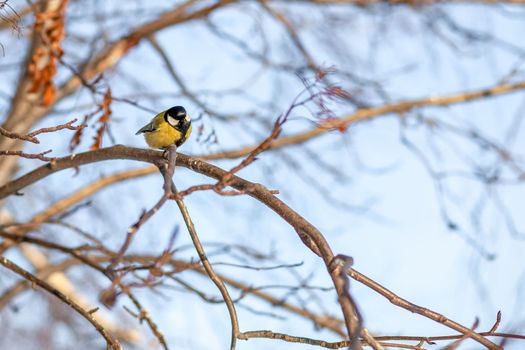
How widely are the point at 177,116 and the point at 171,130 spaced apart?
5cm

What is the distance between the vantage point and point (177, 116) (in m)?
2.48

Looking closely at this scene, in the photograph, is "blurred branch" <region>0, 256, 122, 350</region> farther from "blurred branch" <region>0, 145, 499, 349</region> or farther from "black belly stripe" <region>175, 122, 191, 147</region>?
"black belly stripe" <region>175, 122, 191, 147</region>

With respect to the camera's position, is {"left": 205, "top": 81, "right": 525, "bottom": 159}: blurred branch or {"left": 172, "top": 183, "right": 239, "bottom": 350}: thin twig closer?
{"left": 172, "top": 183, "right": 239, "bottom": 350}: thin twig

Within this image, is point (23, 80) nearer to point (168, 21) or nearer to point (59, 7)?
point (59, 7)

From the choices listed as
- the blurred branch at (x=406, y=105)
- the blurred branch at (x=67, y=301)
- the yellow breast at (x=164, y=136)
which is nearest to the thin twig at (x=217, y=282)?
the blurred branch at (x=67, y=301)

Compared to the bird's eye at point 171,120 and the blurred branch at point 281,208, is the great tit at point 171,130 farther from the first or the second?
the blurred branch at point 281,208

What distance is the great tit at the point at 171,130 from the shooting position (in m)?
2.48

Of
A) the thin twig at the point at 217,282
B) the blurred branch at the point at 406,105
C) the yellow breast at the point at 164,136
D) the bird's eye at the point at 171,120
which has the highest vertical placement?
the blurred branch at the point at 406,105

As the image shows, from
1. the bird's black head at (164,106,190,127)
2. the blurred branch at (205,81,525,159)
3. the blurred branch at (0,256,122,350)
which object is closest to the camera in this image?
the blurred branch at (0,256,122,350)

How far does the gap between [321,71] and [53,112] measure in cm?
245

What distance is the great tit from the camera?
2477mm

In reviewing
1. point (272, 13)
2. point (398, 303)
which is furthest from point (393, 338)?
point (272, 13)

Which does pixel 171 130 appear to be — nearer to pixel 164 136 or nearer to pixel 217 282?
pixel 164 136

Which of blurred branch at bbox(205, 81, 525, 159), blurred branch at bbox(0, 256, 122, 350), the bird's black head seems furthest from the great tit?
blurred branch at bbox(205, 81, 525, 159)
